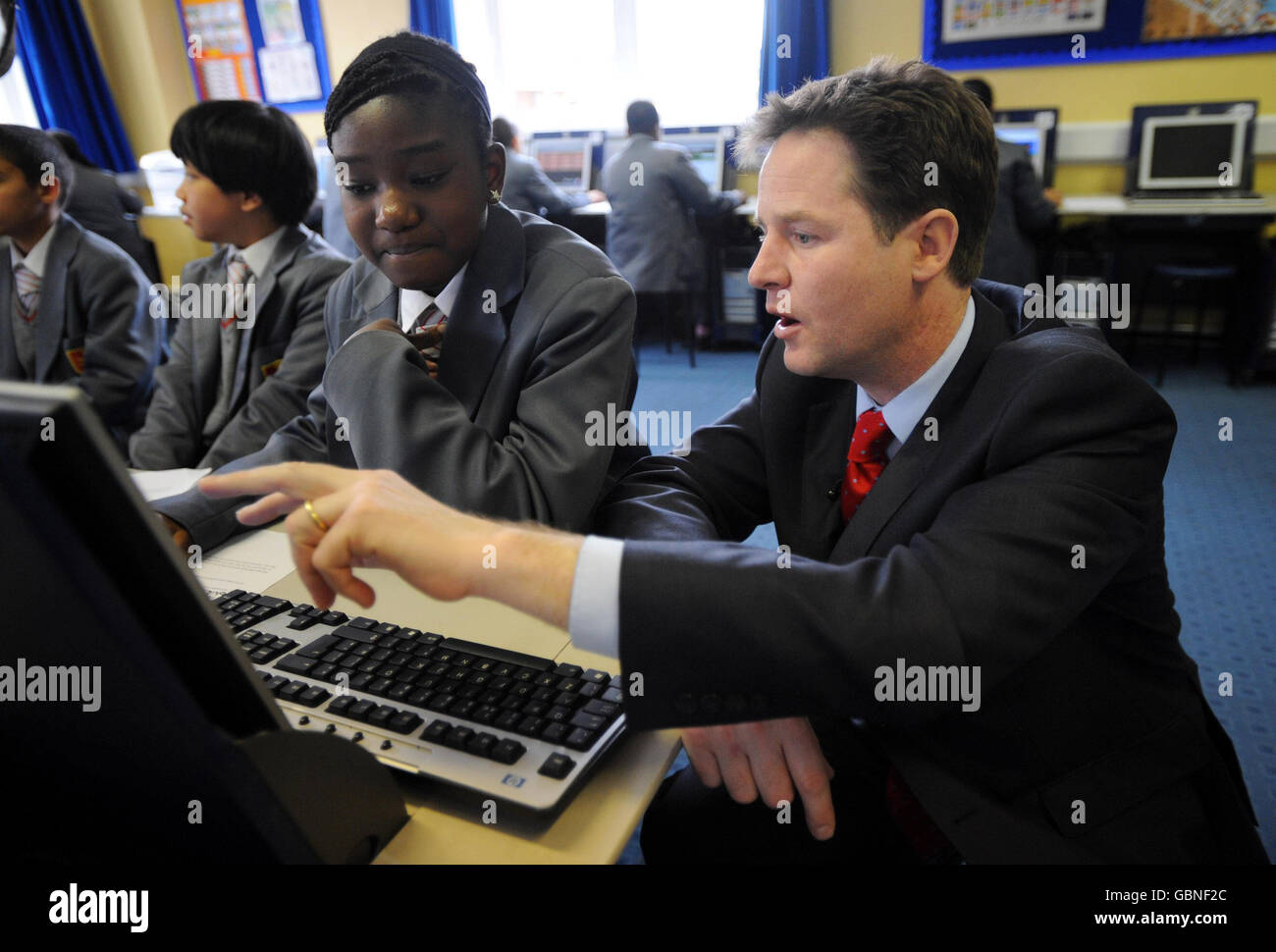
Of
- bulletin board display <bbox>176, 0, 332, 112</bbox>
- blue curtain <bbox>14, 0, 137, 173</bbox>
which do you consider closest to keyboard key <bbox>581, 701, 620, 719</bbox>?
bulletin board display <bbox>176, 0, 332, 112</bbox>

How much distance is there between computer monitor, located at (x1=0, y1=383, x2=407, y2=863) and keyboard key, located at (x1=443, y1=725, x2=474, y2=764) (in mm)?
56

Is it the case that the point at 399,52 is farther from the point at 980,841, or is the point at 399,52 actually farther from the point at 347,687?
the point at 980,841

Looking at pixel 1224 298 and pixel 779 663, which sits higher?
pixel 779 663

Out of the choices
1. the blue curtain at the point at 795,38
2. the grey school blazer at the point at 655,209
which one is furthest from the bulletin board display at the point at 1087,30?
the grey school blazer at the point at 655,209

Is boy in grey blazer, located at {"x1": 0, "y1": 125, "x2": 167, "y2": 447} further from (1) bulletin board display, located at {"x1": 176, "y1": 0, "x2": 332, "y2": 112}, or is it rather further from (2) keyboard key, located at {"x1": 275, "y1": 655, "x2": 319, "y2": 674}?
(1) bulletin board display, located at {"x1": 176, "y1": 0, "x2": 332, "y2": 112}

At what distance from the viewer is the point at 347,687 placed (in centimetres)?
74

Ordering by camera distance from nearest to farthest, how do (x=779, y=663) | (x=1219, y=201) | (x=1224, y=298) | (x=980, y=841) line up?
(x=779, y=663)
(x=980, y=841)
(x=1219, y=201)
(x=1224, y=298)

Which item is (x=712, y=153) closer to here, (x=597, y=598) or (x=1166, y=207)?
(x=1166, y=207)

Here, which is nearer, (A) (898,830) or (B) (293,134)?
(A) (898,830)

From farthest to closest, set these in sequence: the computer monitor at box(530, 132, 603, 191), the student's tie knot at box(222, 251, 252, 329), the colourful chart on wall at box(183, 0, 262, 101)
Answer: the colourful chart on wall at box(183, 0, 262, 101)
the computer monitor at box(530, 132, 603, 191)
the student's tie knot at box(222, 251, 252, 329)

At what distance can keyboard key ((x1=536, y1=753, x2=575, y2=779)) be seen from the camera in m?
0.63

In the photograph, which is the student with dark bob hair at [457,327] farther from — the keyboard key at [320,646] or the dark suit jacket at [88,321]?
the dark suit jacket at [88,321]
